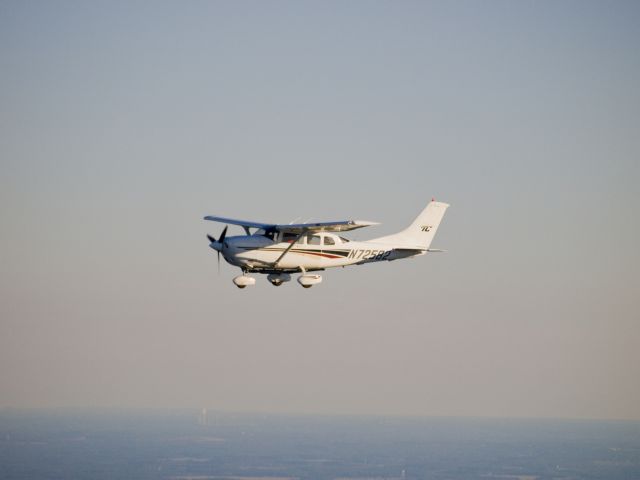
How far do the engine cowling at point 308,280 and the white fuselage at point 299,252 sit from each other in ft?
1.90

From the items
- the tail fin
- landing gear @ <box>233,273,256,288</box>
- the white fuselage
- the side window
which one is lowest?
landing gear @ <box>233,273,256,288</box>

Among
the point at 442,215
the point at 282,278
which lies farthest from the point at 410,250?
the point at 282,278

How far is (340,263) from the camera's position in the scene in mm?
47062

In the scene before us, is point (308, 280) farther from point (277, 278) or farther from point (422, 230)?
point (422, 230)

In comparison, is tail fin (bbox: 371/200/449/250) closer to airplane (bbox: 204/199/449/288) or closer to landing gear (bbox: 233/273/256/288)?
airplane (bbox: 204/199/449/288)

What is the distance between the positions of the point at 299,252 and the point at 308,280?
1546mm

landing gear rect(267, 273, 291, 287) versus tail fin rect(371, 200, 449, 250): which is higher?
tail fin rect(371, 200, 449, 250)

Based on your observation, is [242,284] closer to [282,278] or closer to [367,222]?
[282,278]

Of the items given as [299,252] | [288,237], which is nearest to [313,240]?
[299,252]

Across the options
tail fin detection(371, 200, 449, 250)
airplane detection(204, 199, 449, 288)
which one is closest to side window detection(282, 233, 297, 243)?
airplane detection(204, 199, 449, 288)

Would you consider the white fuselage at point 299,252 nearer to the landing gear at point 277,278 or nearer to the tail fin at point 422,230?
the landing gear at point 277,278

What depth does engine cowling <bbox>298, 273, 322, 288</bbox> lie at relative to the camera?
4491cm

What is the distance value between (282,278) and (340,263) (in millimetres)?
3582

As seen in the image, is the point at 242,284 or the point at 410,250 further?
the point at 410,250
